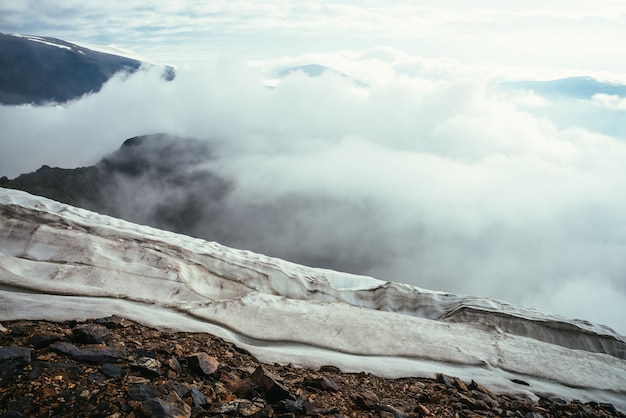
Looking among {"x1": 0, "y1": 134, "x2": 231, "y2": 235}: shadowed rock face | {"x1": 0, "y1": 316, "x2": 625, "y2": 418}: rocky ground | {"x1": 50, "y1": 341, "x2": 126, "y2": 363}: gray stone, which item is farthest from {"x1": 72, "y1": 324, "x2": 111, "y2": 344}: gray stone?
{"x1": 0, "y1": 134, "x2": 231, "y2": 235}: shadowed rock face

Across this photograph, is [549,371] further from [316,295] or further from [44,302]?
[44,302]

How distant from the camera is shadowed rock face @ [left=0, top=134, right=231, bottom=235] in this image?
137500mm

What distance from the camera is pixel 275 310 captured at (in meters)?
10.8

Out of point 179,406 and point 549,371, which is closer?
point 179,406

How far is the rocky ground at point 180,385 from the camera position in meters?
4.46

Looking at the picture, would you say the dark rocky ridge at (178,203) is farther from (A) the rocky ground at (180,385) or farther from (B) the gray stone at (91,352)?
(B) the gray stone at (91,352)

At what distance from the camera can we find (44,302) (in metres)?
7.72

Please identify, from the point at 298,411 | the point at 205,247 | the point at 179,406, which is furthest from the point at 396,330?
the point at 205,247

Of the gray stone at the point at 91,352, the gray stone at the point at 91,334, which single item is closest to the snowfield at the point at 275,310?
the gray stone at the point at 91,334

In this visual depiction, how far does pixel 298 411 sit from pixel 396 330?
628 centimetres

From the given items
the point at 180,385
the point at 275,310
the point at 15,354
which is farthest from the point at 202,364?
the point at 275,310

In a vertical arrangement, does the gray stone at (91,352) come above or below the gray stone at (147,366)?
above

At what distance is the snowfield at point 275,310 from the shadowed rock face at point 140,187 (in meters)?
130

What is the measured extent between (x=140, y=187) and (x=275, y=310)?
170698 mm
